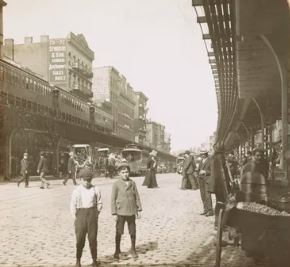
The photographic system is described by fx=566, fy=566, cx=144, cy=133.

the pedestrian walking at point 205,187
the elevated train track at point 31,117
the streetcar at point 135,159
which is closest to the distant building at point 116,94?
the streetcar at point 135,159

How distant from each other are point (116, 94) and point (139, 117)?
27.2 meters

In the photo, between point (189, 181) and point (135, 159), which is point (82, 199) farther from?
point (135, 159)

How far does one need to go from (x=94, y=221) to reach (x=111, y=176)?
3218 centimetres

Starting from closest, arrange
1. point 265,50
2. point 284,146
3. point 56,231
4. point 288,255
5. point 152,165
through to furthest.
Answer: point 288,255
point 56,231
point 284,146
point 265,50
point 152,165

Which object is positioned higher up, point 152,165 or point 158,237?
point 152,165

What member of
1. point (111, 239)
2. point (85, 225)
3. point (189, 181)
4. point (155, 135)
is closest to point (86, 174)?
point (85, 225)

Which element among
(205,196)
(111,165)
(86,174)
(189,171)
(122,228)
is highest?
(111,165)

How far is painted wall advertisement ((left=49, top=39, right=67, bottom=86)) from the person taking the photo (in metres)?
56.7

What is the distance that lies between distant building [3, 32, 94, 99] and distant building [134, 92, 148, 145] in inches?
1927

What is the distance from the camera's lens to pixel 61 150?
42.0 metres

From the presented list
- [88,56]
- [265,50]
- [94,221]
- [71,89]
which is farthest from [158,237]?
[88,56]

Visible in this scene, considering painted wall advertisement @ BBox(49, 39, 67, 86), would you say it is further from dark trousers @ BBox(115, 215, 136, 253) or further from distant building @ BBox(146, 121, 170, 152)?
distant building @ BBox(146, 121, 170, 152)

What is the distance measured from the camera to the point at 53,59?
66.6m

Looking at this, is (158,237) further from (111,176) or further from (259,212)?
(111,176)
